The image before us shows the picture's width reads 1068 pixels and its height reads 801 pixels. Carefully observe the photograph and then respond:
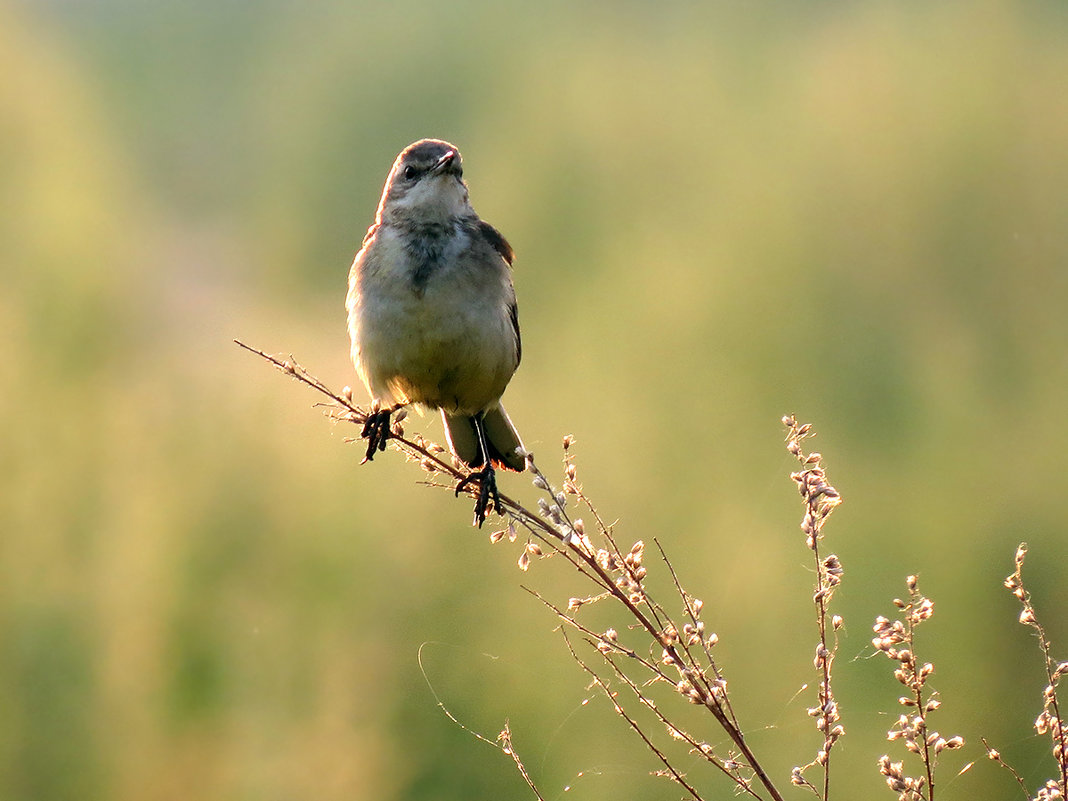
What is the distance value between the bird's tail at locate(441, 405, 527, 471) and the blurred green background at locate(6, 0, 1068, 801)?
3.08 ft

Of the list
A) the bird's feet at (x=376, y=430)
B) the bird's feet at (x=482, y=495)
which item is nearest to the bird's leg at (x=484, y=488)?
the bird's feet at (x=482, y=495)

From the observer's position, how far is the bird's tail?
4.10m

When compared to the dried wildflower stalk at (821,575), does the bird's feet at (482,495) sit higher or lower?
higher

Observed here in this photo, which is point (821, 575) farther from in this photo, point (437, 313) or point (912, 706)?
point (437, 313)

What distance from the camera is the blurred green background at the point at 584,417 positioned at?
24.3 ft

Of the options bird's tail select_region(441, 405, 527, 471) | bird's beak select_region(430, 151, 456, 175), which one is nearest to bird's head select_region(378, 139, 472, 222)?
bird's beak select_region(430, 151, 456, 175)

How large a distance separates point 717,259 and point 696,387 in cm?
163

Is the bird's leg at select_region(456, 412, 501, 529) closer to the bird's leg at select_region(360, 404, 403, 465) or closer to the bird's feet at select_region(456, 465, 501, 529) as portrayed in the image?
the bird's feet at select_region(456, 465, 501, 529)

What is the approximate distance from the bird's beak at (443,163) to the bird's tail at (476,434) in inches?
32.1

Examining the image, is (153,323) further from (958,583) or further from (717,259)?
(958,583)

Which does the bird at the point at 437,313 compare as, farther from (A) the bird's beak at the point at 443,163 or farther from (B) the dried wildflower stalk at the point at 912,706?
(B) the dried wildflower stalk at the point at 912,706

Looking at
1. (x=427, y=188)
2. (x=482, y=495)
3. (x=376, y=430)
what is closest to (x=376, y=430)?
(x=376, y=430)

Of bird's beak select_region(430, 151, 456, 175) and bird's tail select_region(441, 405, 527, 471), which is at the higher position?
bird's beak select_region(430, 151, 456, 175)

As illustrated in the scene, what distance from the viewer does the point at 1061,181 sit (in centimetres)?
1115
